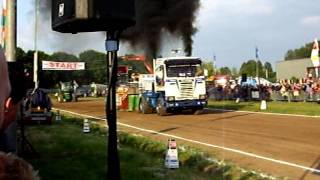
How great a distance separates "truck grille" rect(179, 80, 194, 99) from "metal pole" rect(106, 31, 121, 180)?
22856mm

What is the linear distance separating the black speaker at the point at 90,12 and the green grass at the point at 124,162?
3511 mm

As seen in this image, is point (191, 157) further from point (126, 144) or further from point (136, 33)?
point (136, 33)

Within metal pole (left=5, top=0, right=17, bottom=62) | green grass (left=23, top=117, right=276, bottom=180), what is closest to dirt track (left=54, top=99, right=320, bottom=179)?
green grass (left=23, top=117, right=276, bottom=180)

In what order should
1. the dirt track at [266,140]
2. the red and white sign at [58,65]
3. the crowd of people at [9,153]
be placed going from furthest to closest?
1. the red and white sign at [58,65]
2. the dirt track at [266,140]
3. the crowd of people at [9,153]

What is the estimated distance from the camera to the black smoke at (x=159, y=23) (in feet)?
108

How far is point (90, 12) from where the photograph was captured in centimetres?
615

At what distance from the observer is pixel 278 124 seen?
21.9m

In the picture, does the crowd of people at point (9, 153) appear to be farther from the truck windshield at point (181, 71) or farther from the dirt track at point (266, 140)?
the truck windshield at point (181, 71)

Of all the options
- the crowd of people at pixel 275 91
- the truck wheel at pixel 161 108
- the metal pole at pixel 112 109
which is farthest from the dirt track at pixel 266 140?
the crowd of people at pixel 275 91

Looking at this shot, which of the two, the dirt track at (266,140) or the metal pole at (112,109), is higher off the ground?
the metal pole at (112,109)

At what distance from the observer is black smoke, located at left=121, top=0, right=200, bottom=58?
32.9m

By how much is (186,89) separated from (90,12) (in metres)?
24.7

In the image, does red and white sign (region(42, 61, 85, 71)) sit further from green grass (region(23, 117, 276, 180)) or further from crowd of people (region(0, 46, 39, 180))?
crowd of people (region(0, 46, 39, 180))

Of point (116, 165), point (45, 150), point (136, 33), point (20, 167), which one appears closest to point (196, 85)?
point (136, 33)
